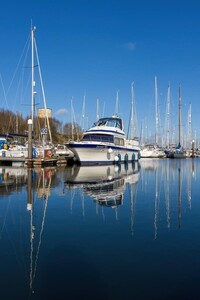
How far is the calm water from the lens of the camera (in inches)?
218

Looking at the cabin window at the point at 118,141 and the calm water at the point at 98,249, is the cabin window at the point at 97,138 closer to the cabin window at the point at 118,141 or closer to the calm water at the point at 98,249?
the cabin window at the point at 118,141

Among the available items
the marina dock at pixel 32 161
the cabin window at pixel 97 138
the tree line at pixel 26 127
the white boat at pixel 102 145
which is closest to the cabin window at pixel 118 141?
the white boat at pixel 102 145

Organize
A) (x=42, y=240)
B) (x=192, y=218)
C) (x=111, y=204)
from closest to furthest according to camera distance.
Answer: (x=42, y=240)
(x=192, y=218)
(x=111, y=204)

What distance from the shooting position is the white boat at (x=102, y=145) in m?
40.1

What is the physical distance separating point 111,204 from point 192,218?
3.73 m

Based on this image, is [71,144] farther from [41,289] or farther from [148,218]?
[41,289]

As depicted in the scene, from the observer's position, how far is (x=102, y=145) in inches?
1614

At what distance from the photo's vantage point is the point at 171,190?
60.8 feet

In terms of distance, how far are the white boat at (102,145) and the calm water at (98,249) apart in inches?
1011

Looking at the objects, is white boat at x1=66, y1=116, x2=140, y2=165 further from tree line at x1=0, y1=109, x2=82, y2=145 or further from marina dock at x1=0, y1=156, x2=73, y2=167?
tree line at x1=0, y1=109, x2=82, y2=145

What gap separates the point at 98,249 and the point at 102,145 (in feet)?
110

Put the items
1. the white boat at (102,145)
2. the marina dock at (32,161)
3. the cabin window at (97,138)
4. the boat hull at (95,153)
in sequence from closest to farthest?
the marina dock at (32,161), the boat hull at (95,153), the white boat at (102,145), the cabin window at (97,138)

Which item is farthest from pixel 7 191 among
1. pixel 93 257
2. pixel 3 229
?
pixel 93 257

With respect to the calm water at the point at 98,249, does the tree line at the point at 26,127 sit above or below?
above
